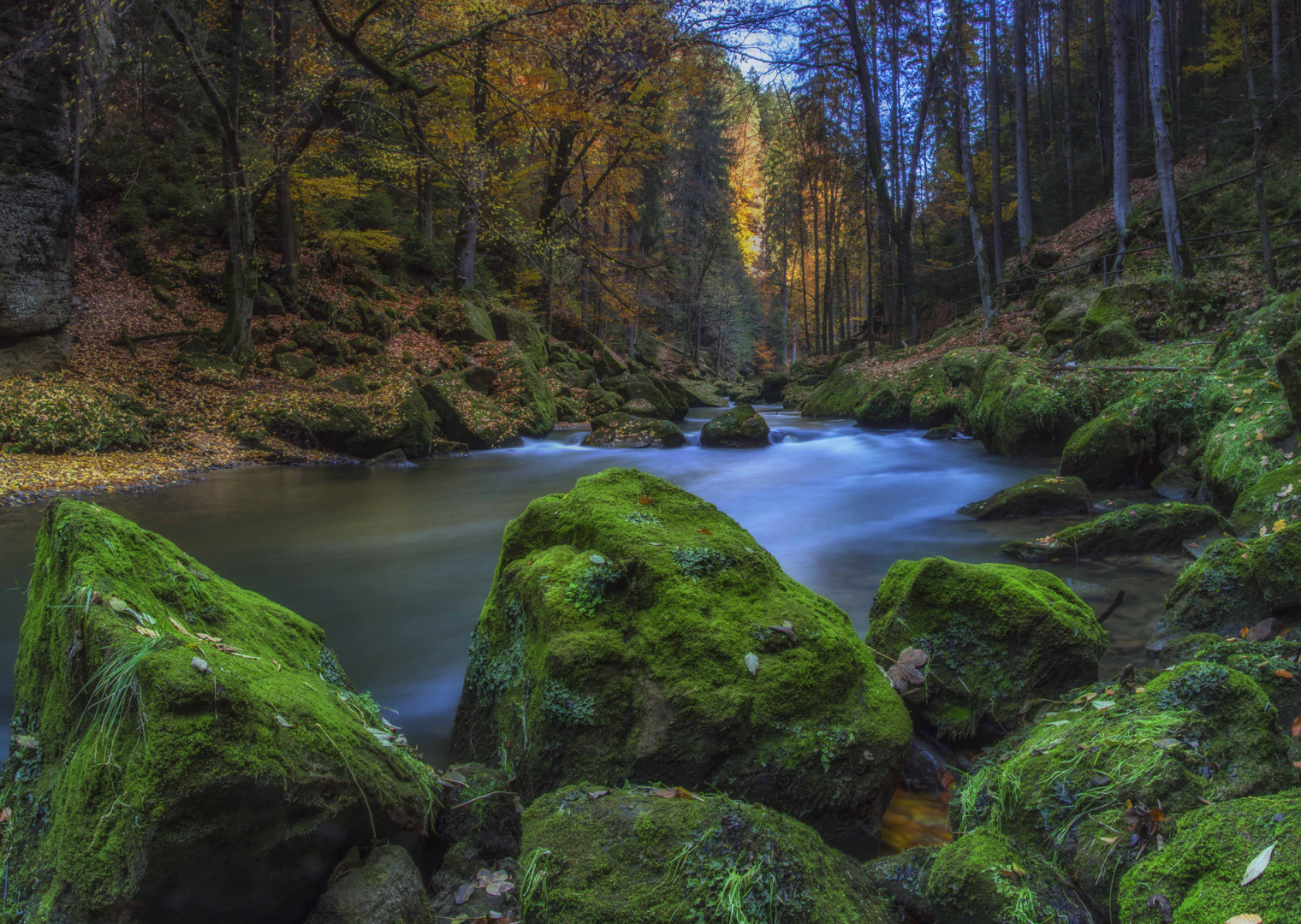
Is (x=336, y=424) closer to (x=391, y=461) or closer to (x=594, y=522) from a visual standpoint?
(x=391, y=461)

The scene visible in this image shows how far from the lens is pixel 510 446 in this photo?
1738 centimetres

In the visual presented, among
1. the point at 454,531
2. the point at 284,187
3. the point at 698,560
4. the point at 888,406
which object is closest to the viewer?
the point at 698,560

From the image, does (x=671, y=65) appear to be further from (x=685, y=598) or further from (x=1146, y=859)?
(x=1146, y=859)

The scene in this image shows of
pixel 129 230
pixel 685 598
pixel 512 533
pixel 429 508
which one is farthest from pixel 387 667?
pixel 129 230

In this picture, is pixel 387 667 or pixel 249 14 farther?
pixel 249 14

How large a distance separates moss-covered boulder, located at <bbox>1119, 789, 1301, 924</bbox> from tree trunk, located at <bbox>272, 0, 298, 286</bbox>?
63.5ft

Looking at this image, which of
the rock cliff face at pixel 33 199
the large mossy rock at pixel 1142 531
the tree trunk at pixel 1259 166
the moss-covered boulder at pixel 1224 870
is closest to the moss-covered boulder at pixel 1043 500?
the large mossy rock at pixel 1142 531

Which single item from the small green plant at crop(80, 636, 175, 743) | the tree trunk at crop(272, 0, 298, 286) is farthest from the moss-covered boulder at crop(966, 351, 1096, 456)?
the tree trunk at crop(272, 0, 298, 286)

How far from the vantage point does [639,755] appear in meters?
2.96

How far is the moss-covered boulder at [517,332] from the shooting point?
74.9 ft

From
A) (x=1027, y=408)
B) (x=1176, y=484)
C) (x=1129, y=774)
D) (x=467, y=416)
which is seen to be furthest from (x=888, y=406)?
(x=1129, y=774)

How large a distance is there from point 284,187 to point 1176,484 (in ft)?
67.1

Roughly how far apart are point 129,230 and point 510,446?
473 inches

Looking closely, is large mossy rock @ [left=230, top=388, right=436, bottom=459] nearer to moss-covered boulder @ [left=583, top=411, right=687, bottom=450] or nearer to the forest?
the forest
